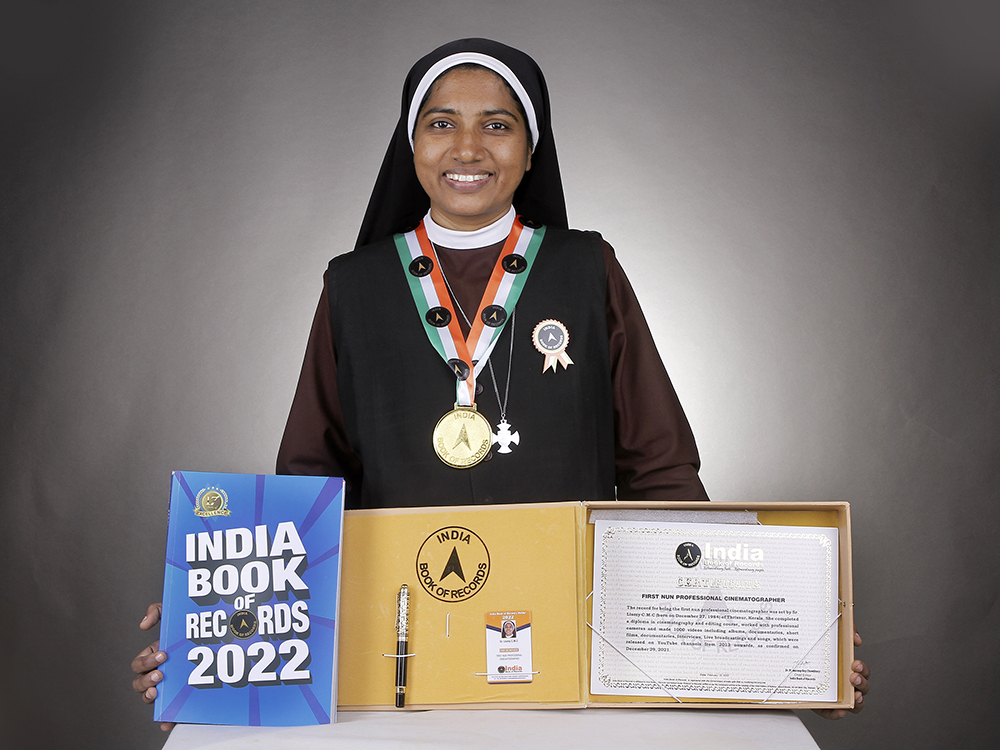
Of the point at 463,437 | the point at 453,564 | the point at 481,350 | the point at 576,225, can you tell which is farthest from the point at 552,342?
the point at 576,225

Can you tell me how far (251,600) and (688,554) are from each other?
24.5 inches

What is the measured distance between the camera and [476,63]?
1818 mm

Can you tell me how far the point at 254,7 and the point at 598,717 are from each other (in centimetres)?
261

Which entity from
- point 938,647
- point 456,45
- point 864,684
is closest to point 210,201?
point 456,45

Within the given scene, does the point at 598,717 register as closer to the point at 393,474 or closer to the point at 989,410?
the point at 393,474

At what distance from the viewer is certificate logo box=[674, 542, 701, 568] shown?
1.29 metres

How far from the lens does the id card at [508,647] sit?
1302mm

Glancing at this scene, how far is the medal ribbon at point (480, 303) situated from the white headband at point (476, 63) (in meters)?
0.23

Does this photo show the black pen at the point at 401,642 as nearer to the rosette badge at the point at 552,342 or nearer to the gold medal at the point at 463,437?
the gold medal at the point at 463,437

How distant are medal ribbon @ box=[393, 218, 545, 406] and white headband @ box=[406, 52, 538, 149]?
0.76 feet

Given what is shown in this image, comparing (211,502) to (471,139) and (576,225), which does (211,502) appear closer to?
(471,139)

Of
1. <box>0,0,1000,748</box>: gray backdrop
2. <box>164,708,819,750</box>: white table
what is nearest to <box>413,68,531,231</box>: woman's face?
<box>164,708,819,750</box>: white table

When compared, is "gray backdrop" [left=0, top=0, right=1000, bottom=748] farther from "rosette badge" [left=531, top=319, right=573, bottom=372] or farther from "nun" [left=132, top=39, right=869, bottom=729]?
"rosette badge" [left=531, top=319, right=573, bottom=372]

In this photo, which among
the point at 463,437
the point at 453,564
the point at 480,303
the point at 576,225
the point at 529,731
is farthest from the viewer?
the point at 576,225
